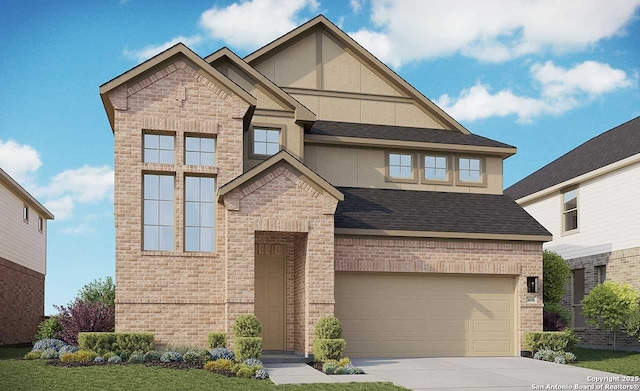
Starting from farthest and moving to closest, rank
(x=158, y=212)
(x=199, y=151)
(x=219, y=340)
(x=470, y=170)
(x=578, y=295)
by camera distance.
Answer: (x=578, y=295) → (x=470, y=170) → (x=199, y=151) → (x=158, y=212) → (x=219, y=340)

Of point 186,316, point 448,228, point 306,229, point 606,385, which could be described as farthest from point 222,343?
point 606,385

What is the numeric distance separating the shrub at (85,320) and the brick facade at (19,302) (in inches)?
372

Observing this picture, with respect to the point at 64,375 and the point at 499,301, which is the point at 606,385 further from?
the point at 64,375

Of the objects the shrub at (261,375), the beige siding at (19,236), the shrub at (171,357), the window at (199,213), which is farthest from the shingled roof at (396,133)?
the beige siding at (19,236)

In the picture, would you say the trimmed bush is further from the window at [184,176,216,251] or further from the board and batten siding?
the board and batten siding

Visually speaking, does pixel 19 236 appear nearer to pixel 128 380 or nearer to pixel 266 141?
pixel 266 141

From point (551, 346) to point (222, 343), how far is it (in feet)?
31.6

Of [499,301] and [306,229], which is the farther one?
[499,301]

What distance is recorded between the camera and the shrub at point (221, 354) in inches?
707

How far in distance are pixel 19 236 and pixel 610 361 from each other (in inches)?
927

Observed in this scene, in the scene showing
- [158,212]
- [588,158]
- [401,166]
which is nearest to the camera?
[158,212]

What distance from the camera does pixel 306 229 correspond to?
19.8 m

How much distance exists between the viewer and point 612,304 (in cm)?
2445

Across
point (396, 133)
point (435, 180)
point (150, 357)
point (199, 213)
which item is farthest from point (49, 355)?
point (435, 180)
